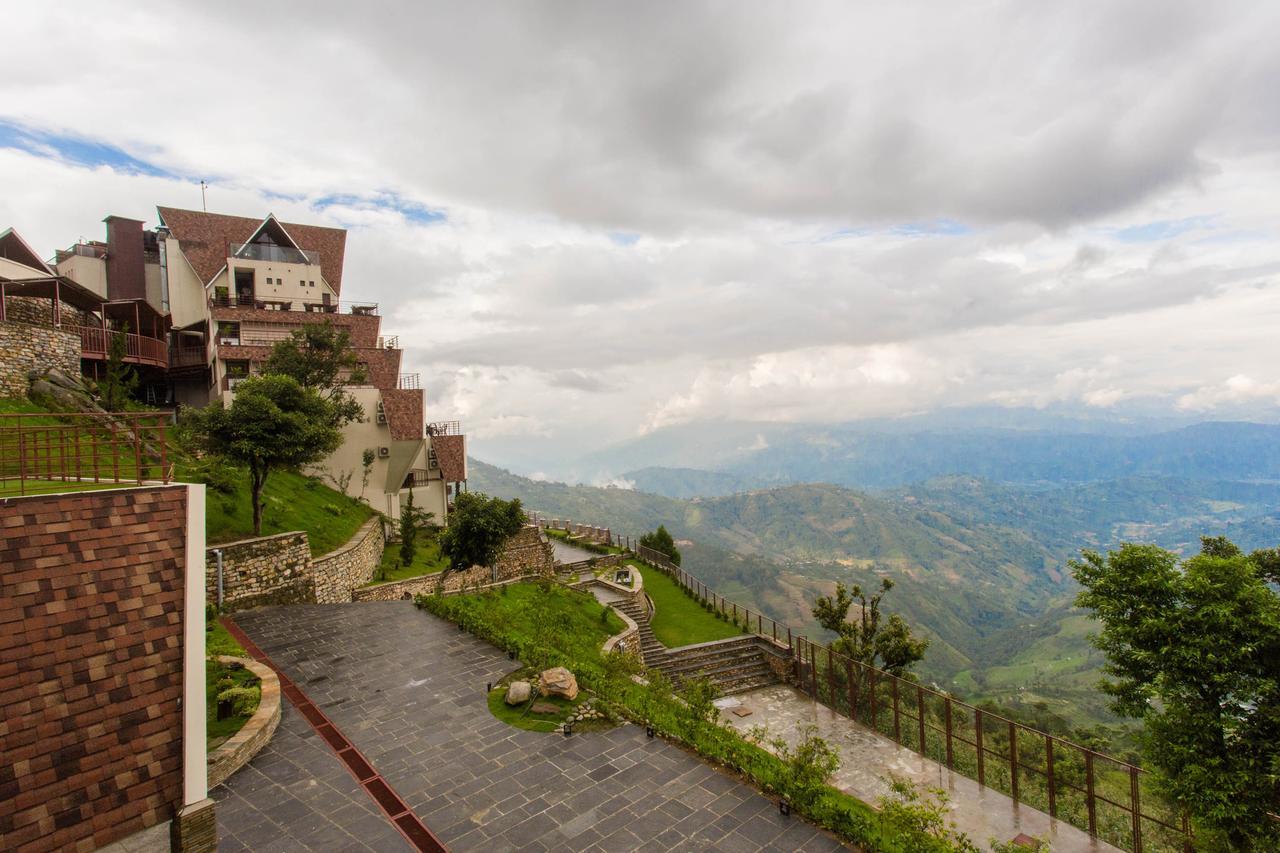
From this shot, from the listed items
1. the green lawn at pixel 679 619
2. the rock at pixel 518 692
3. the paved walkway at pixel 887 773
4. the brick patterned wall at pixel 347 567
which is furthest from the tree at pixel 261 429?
the green lawn at pixel 679 619

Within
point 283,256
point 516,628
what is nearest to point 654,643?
point 516,628

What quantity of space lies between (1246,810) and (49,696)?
19.7m

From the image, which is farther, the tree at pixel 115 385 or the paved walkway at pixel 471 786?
the tree at pixel 115 385

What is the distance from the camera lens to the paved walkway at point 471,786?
8.58m

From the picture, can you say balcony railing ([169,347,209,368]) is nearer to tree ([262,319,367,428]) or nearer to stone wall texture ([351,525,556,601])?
tree ([262,319,367,428])

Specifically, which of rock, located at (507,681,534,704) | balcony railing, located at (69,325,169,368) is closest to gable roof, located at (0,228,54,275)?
balcony railing, located at (69,325,169,368)

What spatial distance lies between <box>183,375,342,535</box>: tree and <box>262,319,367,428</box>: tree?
7.07m

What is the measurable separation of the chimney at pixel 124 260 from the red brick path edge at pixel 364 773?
3193 cm

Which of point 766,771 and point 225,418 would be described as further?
point 225,418

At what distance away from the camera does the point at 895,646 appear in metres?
24.0

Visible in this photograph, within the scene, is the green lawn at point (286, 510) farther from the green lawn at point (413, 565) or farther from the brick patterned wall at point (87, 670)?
the brick patterned wall at point (87, 670)

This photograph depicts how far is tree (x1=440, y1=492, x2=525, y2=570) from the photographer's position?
23.0 meters

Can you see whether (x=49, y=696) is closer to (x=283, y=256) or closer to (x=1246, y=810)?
(x=1246, y=810)

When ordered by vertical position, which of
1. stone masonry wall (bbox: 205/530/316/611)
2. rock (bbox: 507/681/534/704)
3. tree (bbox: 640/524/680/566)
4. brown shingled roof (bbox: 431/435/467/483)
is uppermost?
brown shingled roof (bbox: 431/435/467/483)
